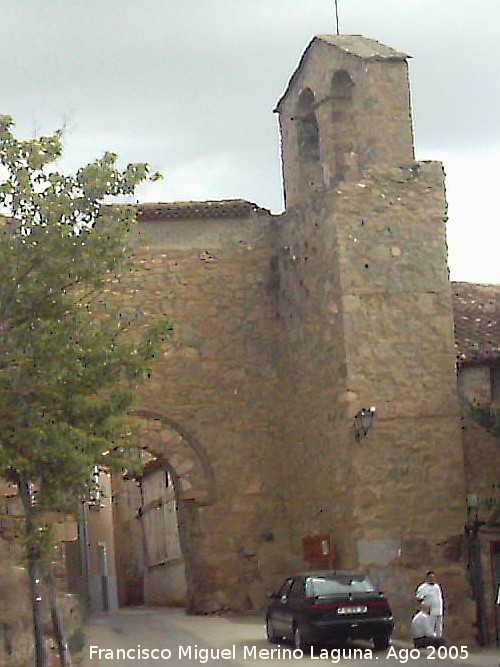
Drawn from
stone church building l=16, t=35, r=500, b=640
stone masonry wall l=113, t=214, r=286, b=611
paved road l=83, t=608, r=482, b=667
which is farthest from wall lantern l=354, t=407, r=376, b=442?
paved road l=83, t=608, r=482, b=667

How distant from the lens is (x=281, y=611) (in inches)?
702

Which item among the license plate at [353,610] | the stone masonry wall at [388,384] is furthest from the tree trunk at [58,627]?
the stone masonry wall at [388,384]

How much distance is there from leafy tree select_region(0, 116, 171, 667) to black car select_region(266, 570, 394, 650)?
3.79 metres

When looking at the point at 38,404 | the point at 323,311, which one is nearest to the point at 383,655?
the point at 38,404

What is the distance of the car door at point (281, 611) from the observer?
1761 centimetres

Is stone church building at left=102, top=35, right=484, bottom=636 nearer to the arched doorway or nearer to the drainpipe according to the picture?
the arched doorway

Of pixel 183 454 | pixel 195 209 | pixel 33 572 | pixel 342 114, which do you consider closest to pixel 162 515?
pixel 183 454

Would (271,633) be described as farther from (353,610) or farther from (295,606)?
(353,610)

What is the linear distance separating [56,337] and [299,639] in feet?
18.8

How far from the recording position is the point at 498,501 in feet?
71.1

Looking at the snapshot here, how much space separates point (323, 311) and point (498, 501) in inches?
174

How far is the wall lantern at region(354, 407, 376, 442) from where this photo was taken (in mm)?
21156

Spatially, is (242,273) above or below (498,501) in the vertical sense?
above

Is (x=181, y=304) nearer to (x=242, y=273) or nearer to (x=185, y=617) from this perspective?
(x=242, y=273)
